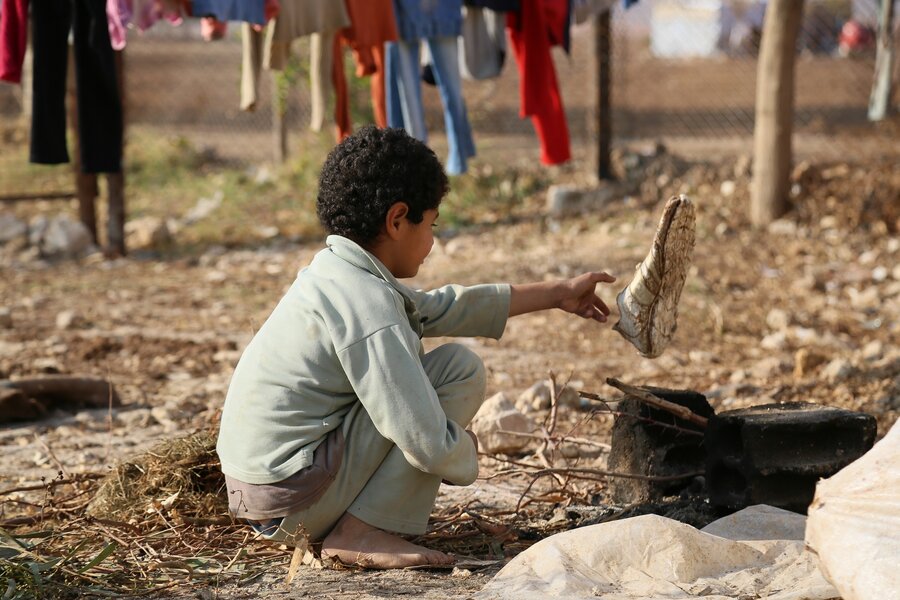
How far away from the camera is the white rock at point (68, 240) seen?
8.69 metres

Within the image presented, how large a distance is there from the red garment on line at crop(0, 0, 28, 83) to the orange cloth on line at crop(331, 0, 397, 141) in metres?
1.62

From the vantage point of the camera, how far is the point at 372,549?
2.77 meters

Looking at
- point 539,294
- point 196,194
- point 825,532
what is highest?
point 539,294

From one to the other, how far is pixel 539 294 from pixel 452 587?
908 millimetres

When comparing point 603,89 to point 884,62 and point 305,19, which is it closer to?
point 884,62

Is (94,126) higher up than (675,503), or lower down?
higher up

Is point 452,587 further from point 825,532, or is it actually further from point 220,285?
point 220,285

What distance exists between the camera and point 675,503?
3.30 metres

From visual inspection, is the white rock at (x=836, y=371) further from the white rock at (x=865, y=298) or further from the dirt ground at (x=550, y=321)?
the white rock at (x=865, y=298)

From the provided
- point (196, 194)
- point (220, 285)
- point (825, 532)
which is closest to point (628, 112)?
point (196, 194)

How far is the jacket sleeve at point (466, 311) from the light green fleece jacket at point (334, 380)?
0.20 meters

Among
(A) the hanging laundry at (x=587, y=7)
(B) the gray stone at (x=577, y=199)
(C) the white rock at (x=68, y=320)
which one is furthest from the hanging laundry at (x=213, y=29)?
(B) the gray stone at (x=577, y=199)

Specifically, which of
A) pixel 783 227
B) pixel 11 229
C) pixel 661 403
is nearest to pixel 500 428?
pixel 661 403

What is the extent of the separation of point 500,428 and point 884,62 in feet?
17.4
